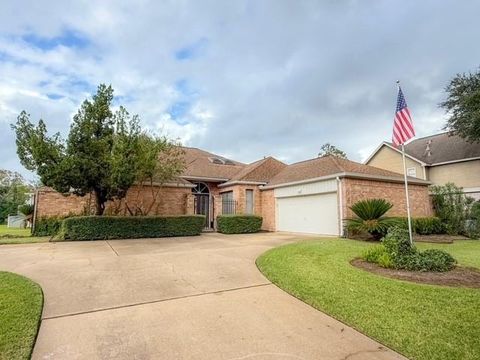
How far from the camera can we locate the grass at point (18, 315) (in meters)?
3.20

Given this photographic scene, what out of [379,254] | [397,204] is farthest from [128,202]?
[397,204]

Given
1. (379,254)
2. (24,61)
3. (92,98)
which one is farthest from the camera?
(92,98)

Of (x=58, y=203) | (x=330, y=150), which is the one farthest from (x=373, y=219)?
(x=330, y=150)

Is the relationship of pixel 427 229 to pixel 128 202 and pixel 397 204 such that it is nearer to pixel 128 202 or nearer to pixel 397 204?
pixel 397 204

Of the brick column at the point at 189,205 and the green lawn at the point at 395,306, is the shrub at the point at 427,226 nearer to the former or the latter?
the green lawn at the point at 395,306

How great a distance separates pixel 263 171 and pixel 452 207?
11238 mm

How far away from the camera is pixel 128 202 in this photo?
16.5 meters

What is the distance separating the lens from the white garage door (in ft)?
47.1

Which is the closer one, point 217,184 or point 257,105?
point 257,105

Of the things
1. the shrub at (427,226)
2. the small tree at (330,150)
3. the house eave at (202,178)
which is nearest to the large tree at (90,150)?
the house eave at (202,178)

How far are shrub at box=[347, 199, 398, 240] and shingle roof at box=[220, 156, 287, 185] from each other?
27.2 feet

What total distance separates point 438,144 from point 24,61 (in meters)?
30.2

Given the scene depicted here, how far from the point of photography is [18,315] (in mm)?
4035

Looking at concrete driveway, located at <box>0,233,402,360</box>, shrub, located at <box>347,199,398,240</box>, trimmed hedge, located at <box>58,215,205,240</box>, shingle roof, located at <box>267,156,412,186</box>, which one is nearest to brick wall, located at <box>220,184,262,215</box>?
shingle roof, located at <box>267,156,412,186</box>
